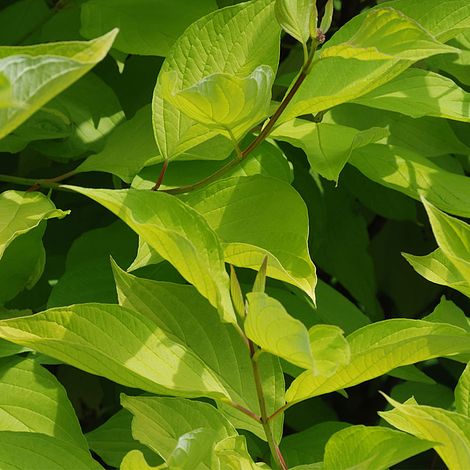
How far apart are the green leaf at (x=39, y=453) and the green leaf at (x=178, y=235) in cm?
14

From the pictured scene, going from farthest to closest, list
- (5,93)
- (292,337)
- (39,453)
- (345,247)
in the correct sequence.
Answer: (345,247) → (39,453) → (292,337) → (5,93)

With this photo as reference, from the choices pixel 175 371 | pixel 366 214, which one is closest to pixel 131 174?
pixel 175 371

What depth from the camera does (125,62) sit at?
3.06 ft

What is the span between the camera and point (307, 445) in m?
0.77

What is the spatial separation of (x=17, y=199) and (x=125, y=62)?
0.33 metres

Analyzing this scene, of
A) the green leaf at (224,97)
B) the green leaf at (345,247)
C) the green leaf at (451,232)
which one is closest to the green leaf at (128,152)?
the green leaf at (224,97)

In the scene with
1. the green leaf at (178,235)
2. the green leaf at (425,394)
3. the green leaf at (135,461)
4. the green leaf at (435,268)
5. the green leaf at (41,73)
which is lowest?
the green leaf at (425,394)

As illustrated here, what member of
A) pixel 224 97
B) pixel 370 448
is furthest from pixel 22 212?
pixel 370 448

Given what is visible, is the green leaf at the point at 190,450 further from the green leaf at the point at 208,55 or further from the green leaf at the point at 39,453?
the green leaf at the point at 208,55

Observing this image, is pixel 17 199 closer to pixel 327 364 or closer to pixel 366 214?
pixel 327 364

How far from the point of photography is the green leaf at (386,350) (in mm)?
514

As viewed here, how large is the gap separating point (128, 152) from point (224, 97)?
0.72 ft

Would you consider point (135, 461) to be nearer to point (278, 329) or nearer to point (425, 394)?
point (278, 329)

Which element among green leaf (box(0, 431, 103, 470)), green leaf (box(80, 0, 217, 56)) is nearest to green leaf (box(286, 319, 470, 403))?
green leaf (box(0, 431, 103, 470))
